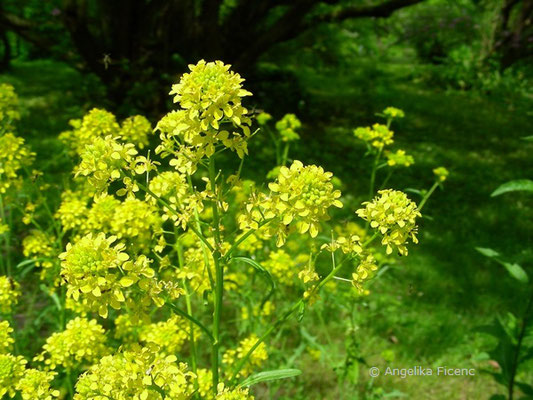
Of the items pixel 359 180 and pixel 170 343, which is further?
pixel 359 180

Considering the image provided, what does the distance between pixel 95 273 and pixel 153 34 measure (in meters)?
6.64

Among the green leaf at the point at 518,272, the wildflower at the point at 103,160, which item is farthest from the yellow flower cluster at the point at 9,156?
the green leaf at the point at 518,272

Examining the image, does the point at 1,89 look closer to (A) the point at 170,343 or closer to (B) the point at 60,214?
(B) the point at 60,214

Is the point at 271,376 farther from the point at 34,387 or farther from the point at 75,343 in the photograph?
the point at 75,343

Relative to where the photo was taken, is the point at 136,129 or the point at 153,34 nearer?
the point at 136,129

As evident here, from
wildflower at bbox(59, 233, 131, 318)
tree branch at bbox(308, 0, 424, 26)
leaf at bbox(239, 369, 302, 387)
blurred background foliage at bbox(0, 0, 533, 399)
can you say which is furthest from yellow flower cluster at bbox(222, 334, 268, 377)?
tree branch at bbox(308, 0, 424, 26)

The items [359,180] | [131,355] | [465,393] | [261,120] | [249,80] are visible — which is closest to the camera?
[131,355]

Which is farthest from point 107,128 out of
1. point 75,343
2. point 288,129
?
point 288,129

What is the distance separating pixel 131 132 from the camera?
233 cm

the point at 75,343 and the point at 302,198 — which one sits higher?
the point at 302,198

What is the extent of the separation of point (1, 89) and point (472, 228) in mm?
4691

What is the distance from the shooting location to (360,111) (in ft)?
29.9

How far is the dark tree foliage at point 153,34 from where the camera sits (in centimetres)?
691

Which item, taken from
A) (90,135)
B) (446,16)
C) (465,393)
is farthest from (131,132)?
(446,16)
